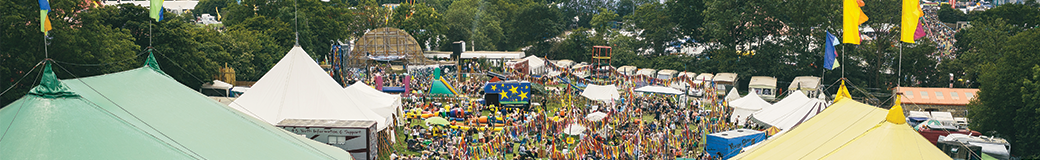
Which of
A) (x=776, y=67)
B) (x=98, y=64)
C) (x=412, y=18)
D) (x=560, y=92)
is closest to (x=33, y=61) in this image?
(x=98, y=64)

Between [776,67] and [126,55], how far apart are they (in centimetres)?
2956

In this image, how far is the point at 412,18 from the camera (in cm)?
5884

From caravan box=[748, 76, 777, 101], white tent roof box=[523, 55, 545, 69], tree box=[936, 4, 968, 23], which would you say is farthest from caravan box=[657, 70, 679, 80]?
tree box=[936, 4, 968, 23]

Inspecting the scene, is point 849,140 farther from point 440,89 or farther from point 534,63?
point 534,63

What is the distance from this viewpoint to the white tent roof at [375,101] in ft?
76.8

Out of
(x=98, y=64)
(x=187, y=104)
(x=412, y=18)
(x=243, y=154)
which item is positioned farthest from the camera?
(x=412, y=18)

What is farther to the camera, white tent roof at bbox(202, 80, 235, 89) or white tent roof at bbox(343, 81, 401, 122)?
white tent roof at bbox(202, 80, 235, 89)

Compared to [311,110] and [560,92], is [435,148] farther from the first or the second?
[560,92]

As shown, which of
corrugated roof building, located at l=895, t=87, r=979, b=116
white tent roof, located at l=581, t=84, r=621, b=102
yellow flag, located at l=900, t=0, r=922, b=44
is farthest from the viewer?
corrugated roof building, located at l=895, t=87, r=979, b=116

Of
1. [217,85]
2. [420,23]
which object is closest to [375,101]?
[217,85]

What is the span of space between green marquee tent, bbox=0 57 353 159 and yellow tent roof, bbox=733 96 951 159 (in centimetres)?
740

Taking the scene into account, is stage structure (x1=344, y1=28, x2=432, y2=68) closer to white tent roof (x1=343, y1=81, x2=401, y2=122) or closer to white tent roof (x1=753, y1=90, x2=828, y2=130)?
white tent roof (x1=343, y1=81, x2=401, y2=122)

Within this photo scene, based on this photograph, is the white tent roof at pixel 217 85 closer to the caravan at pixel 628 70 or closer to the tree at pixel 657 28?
the caravan at pixel 628 70

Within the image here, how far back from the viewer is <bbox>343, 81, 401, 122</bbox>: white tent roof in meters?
23.4
